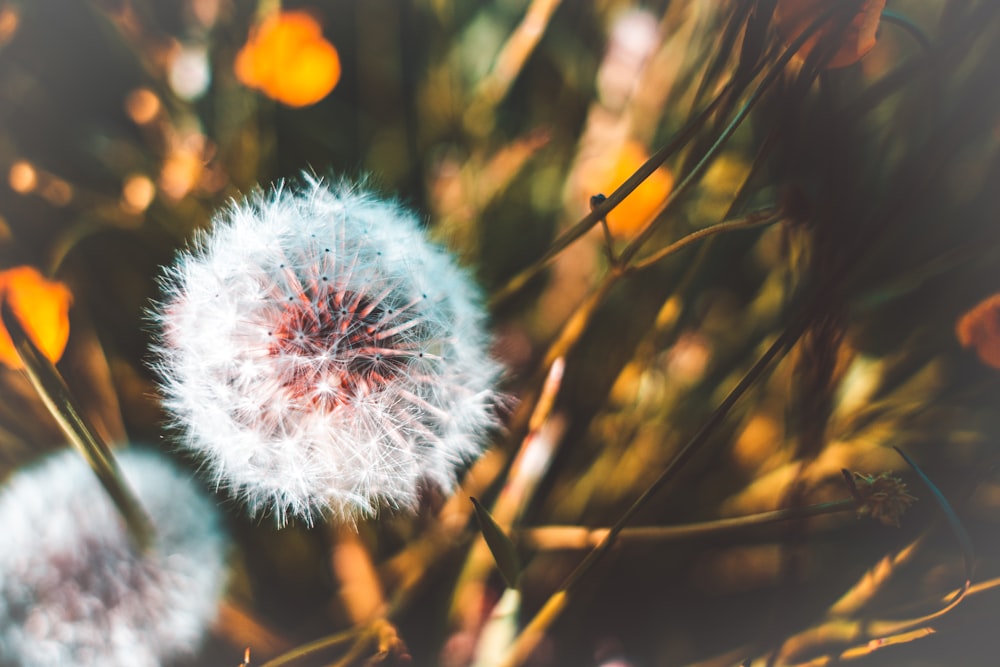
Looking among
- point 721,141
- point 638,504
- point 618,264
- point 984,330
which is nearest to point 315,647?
point 638,504

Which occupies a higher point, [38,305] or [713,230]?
[38,305]

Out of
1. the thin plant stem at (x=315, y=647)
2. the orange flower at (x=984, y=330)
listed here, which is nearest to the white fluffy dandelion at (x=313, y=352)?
the thin plant stem at (x=315, y=647)

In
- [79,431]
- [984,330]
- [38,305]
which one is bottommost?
[984,330]

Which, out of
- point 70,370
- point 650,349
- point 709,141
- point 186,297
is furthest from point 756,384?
point 70,370

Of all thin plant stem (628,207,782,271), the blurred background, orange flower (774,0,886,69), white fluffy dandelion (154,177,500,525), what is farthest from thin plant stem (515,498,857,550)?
orange flower (774,0,886,69)

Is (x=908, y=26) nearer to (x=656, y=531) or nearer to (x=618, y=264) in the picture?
(x=618, y=264)

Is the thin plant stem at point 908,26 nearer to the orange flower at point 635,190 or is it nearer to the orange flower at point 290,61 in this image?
the orange flower at point 635,190
